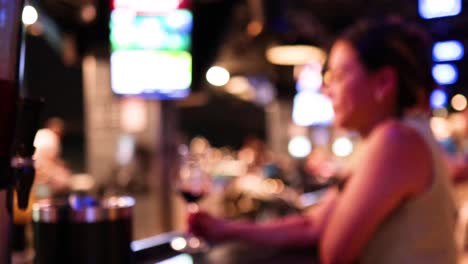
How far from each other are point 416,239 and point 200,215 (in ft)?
2.22

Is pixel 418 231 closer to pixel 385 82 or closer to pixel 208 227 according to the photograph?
pixel 385 82

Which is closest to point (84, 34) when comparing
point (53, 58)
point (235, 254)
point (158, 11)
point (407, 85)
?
point (158, 11)

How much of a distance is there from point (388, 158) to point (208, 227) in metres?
0.65

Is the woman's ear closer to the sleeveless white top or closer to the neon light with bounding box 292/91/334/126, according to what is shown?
the sleeveless white top

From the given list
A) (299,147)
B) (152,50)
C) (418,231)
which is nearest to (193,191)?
(418,231)

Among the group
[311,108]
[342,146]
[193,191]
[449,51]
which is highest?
[449,51]

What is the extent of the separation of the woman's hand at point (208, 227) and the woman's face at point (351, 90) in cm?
51

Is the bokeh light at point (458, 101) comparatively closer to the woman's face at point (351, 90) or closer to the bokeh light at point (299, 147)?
the woman's face at point (351, 90)

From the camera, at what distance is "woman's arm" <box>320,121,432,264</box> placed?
1.49 metres

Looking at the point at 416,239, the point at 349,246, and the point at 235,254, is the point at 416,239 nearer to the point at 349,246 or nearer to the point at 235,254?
the point at 349,246

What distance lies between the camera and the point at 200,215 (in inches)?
74.6

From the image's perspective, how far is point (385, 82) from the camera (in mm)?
1649

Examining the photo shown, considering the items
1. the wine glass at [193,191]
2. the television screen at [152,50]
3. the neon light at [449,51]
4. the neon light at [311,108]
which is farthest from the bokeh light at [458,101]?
the wine glass at [193,191]

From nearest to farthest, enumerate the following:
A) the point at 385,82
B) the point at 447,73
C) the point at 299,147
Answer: the point at 385,82 → the point at 447,73 → the point at 299,147
